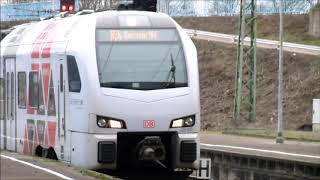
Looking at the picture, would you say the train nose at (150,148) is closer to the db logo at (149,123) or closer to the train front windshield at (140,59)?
the db logo at (149,123)

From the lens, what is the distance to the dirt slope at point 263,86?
131ft

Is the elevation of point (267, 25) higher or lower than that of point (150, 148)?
higher

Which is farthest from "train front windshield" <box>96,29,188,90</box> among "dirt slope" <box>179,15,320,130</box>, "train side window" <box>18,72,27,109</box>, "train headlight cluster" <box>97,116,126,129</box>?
"dirt slope" <box>179,15,320,130</box>

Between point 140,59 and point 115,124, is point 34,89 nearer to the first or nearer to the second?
point 140,59

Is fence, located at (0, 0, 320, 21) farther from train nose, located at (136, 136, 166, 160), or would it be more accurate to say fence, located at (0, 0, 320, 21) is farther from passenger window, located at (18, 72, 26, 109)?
train nose, located at (136, 136, 166, 160)

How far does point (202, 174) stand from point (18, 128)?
16.1 feet

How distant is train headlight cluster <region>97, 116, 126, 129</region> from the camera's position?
1366 cm

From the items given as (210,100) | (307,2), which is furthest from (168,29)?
(307,2)

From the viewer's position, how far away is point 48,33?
16375 mm

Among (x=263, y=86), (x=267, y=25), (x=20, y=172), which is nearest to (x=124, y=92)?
(x=20, y=172)

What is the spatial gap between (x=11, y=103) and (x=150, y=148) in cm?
546

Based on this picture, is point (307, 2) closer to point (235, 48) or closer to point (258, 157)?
point (235, 48)

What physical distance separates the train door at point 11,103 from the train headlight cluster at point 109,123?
4.84 m

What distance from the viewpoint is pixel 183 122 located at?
Result: 1402cm
